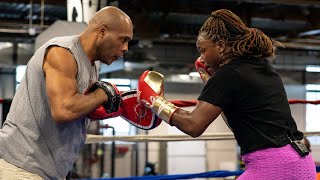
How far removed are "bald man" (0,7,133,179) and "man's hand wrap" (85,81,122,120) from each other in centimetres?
3

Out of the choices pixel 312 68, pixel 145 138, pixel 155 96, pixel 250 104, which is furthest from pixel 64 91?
pixel 312 68

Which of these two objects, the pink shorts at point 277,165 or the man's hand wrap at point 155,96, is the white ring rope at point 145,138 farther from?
the pink shorts at point 277,165

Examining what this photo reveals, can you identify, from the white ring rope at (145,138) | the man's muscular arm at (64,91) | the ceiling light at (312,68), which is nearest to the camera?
the man's muscular arm at (64,91)

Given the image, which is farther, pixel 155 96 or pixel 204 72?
pixel 204 72

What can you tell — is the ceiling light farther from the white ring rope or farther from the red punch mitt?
the red punch mitt

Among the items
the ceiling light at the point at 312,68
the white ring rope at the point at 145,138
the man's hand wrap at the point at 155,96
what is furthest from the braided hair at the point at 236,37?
the ceiling light at the point at 312,68

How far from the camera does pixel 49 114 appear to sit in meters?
1.84

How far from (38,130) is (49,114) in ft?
0.22

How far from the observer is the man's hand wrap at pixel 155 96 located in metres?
1.97

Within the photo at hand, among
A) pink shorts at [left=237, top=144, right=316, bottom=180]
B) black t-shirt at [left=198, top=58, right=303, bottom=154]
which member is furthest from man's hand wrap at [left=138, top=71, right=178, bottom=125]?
pink shorts at [left=237, top=144, right=316, bottom=180]

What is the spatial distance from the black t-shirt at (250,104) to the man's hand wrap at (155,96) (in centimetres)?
20

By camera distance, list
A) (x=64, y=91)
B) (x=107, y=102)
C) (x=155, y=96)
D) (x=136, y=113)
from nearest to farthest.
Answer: (x=64, y=91)
(x=107, y=102)
(x=155, y=96)
(x=136, y=113)

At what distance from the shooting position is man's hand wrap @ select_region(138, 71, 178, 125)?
1.97 metres

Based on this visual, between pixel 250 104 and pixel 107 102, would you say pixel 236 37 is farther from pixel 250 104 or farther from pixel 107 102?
pixel 107 102
